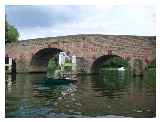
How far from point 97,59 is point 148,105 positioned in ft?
1.70

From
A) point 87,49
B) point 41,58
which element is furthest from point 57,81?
point 87,49

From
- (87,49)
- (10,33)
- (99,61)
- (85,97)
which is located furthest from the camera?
(87,49)

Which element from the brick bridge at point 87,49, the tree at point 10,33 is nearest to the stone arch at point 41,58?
the brick bridge at point 87,49

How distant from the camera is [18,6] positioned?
352 cm

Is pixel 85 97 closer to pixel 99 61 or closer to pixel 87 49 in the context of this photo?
pixel 99 61

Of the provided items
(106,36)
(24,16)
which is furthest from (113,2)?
(24,16)

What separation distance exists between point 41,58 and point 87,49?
0.31 metres

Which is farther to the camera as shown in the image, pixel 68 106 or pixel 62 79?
pixel 62 79

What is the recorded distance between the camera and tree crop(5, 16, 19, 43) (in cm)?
350

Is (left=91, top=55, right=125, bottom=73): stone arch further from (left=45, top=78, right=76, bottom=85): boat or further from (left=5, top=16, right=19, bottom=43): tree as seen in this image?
(left=5, top=16, right=19, bottom=43): tree

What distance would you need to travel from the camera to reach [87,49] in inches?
155

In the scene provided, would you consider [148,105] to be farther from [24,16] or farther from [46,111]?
[24,16]
